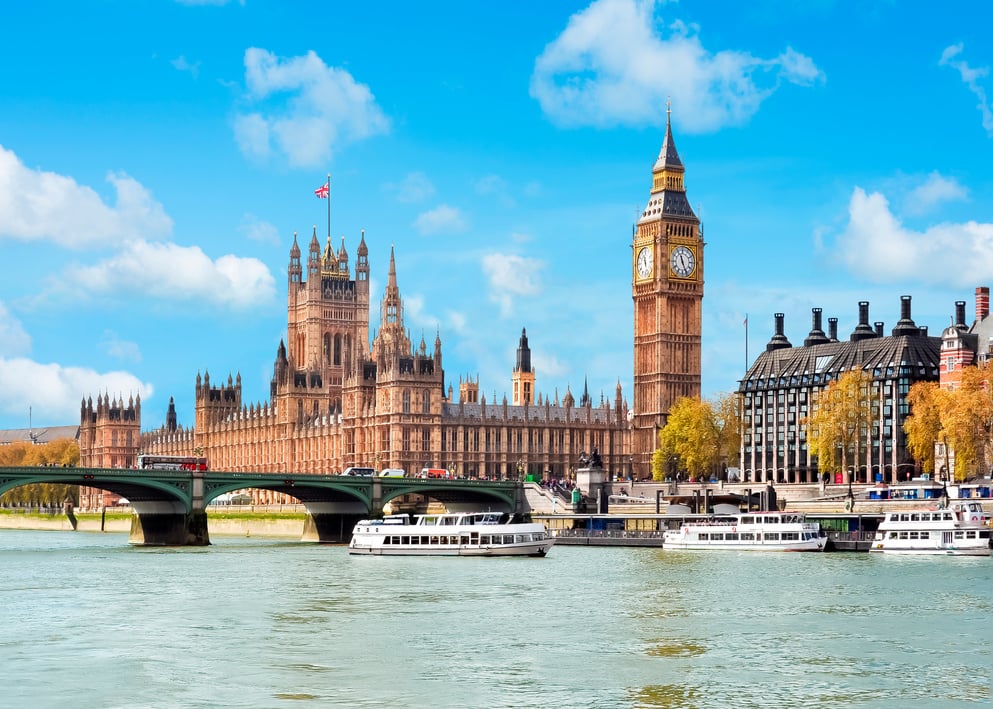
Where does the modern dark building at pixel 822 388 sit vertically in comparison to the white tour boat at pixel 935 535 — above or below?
above

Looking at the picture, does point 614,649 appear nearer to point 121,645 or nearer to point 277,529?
point 121,645

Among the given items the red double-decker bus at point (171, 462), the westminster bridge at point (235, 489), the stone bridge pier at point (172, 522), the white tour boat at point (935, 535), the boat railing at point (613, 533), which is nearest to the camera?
the white tour boat at point (935, 535)

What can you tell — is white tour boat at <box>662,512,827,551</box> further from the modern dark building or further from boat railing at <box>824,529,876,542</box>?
the modern dark building

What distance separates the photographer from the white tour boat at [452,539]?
294ft

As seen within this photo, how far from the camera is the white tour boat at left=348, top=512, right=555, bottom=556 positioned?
89.7 meters

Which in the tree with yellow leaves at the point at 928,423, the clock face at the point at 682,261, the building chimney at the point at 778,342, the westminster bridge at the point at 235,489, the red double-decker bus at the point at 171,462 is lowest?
the westminster bridge at the point at 235,489

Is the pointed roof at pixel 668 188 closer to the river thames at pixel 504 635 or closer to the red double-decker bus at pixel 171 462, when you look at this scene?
the red double-decker bus at pixel 171 462

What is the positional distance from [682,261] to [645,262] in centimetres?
336

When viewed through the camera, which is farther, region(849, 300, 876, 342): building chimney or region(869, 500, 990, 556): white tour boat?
region(849, 300, 876, 342): building chimney

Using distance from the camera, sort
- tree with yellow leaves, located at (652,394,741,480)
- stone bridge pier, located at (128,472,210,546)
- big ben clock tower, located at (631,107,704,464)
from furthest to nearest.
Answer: big ben clock tower, located at (631,107,704,464), tree with yellow leaves, located at (652,394,741,480), stone bridge pier, located at (128,472,210,546)

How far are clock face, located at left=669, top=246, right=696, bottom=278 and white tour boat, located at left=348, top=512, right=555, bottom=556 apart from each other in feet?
220

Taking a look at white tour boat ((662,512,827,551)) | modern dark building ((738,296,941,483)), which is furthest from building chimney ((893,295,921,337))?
white tour boat ((662,512,827,551))

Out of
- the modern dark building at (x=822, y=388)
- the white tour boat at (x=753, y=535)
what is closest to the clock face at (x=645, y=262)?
the modern dark building at (x=822, y=388)

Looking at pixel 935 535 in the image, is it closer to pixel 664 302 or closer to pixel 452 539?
pixel 452 539
